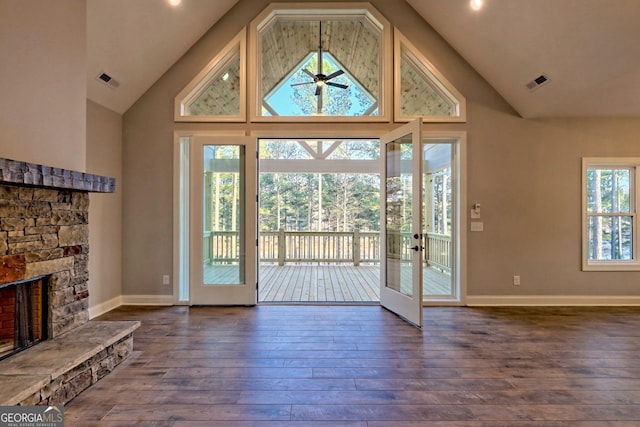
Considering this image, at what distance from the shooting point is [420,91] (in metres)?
4.08

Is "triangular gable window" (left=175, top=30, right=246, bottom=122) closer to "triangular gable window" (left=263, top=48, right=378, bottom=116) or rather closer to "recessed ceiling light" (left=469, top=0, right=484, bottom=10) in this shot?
"triangular gable window" (left=263, top=48, right=378, bottom=116)

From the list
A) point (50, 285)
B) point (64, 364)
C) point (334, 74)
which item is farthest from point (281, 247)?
point (64, 364)

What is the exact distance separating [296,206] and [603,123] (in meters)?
7.14

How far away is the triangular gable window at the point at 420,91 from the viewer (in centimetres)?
398

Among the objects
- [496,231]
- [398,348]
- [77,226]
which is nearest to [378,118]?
[496,231]

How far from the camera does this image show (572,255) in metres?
3.94

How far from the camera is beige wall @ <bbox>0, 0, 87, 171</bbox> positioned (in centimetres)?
200

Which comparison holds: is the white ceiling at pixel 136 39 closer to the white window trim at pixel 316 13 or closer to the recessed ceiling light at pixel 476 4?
the white window trim at pixel 316 13

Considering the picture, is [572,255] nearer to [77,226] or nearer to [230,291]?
[230,291]

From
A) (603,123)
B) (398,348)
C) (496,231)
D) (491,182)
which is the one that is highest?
(603,123)

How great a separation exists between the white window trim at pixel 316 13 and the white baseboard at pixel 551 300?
2.66m

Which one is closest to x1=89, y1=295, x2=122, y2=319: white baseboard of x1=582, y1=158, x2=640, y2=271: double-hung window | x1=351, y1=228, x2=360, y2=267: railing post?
x1=351, y1=228, x2=360, y2=267: railing post

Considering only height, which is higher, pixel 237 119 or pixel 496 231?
pixel 237 119

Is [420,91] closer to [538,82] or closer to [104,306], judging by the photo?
[538,82]
